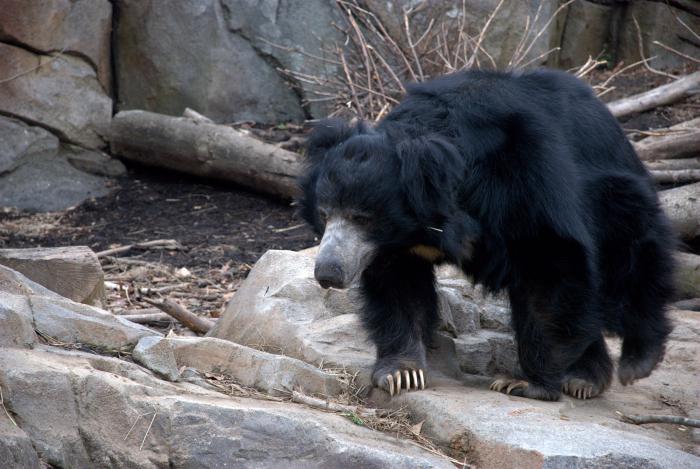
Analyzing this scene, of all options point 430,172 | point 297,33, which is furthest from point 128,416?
point 297,33

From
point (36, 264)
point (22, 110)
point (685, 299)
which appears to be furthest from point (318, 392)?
point (22, 110)

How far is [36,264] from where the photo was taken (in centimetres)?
431

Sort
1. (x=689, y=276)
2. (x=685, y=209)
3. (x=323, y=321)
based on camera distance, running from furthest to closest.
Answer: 1. (x=685, y=209)
2. (x=689, y=276)
3. (x=323, y=321)

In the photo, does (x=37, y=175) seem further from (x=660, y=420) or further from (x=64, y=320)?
(x=660, y=420)

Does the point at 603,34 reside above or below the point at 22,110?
above

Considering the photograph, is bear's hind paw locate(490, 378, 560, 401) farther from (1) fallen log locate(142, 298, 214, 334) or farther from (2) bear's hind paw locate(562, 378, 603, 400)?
(1) fallen log locate(142, 298, 214, 334)

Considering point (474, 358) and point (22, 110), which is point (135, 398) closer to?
point (474, 358)

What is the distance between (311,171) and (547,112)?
3.00 feet

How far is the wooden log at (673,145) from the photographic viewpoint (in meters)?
6.66

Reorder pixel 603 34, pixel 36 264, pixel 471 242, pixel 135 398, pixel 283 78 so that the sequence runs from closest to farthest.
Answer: pixel 135 398 < pixel 471 242 < pixel 36 264 < pixel 283 78 < pixel 603 34

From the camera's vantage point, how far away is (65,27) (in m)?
8.00

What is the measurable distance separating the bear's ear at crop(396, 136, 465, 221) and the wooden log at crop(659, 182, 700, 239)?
2.97 metres

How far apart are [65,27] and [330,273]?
5.50 metres

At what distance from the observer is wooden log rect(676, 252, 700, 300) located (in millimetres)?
5582
